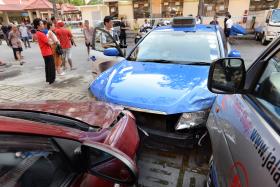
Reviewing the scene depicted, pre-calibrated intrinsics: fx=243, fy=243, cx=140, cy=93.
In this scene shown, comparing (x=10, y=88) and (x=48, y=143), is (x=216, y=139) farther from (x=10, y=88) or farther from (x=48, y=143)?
(x=10, y=88)

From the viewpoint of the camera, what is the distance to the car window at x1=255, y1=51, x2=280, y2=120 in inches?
53.4

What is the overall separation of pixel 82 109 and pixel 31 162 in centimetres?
116

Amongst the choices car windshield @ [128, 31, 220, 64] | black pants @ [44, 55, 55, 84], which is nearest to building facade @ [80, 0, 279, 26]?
black pants @ [44, 55, 55, 84]

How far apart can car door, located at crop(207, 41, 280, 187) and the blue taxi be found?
81 cm

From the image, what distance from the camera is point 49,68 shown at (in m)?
6.87

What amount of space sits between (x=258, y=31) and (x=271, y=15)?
68.8 inches

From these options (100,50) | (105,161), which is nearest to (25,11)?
(100,50)

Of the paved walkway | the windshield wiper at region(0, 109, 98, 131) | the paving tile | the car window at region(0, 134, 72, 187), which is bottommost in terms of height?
the paved walkway

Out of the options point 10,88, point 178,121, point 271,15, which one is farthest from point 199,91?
point 271,15

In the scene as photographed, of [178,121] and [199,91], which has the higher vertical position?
[199,91]

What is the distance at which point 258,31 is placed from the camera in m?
15.4

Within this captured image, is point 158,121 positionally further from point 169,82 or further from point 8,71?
point 8,71

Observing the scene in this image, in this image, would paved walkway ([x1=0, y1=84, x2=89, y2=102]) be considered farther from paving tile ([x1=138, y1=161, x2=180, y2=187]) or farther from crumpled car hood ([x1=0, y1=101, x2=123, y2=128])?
crumpled car hood ([x1=0, y1=101, x2=123, y2=128])

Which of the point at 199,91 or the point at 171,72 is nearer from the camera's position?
the point at 199,91
